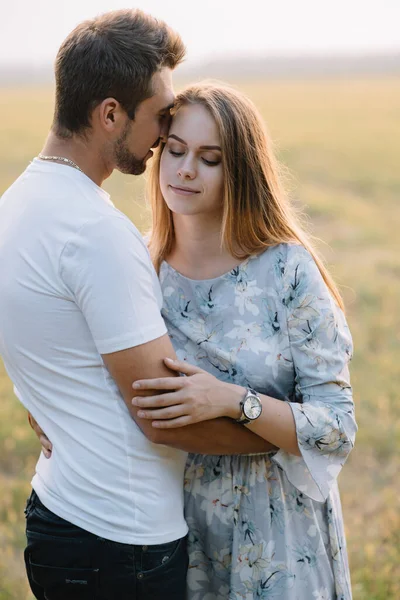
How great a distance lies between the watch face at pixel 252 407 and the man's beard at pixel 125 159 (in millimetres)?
736

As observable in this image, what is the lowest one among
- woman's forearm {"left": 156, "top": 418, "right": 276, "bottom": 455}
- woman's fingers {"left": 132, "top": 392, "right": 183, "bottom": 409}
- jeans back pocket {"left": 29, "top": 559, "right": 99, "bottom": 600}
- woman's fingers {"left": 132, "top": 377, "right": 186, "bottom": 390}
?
jeans back pocket {"left": 29, "top": 559, "right": 99, "bottom": 600}

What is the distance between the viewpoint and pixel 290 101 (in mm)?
24953

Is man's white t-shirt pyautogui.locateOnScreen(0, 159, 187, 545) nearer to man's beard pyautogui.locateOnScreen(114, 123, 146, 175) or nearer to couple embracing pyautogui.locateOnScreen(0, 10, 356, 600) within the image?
couple embracing pyautogui.locateOnScreen(0, 10, 356, 600)

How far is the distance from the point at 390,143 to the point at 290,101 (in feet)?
23.2

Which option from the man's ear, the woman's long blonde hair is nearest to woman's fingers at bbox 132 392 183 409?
the woman's long blonde hair

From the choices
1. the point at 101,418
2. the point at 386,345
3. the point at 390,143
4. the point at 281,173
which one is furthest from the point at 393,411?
the point at 390,143

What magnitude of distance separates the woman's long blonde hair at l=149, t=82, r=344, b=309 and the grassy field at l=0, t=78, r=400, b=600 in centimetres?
38

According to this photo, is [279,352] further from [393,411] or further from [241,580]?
[393,411]

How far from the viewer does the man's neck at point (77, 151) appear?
228 cm

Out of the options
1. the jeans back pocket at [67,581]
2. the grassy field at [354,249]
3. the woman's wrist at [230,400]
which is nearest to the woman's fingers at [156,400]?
the woman's wrist at [230,400]

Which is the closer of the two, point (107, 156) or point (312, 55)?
point (107, 156)

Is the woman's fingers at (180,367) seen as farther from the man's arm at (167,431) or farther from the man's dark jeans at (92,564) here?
the man's dark jeans at (92,564)

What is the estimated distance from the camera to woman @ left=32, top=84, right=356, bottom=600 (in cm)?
246

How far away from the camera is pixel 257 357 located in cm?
250
